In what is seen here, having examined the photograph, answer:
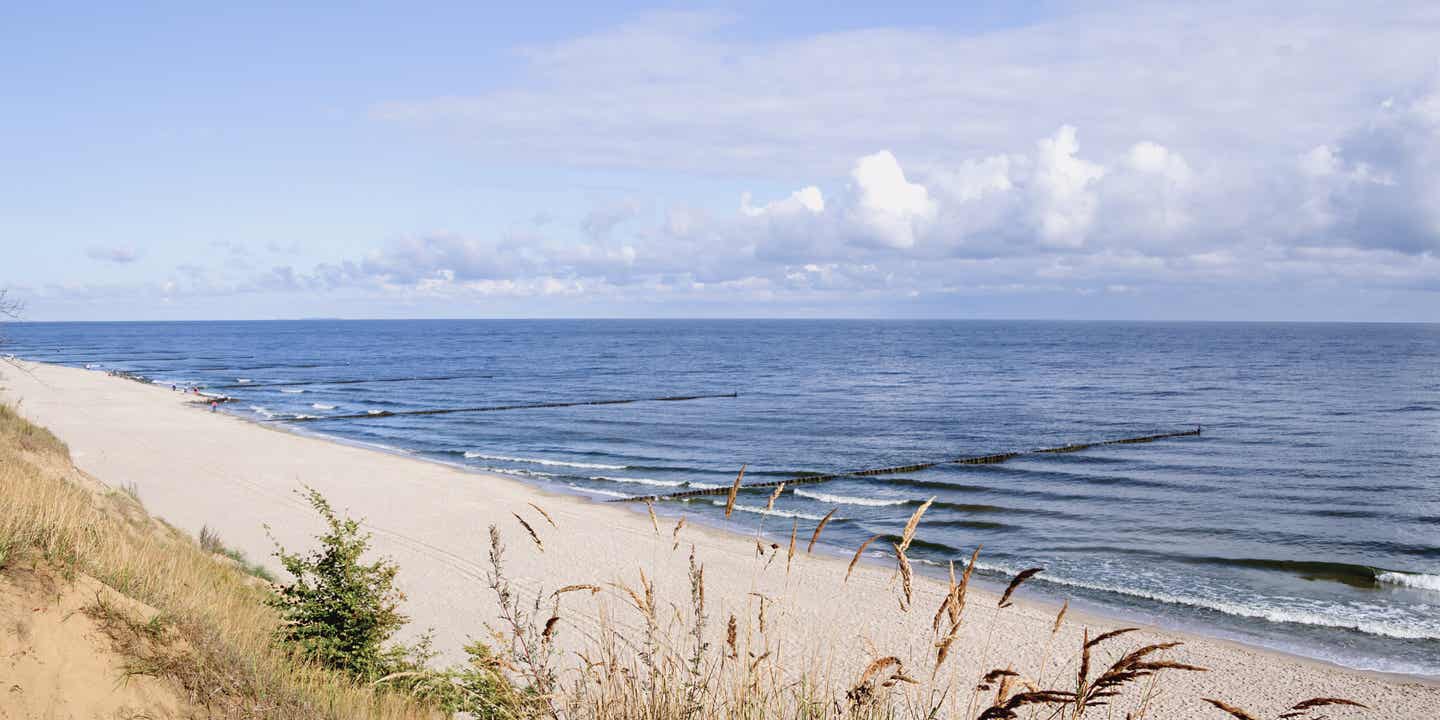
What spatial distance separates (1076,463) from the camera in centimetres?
3256

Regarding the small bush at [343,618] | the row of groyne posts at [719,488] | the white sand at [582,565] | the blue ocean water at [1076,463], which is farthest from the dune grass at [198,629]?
the blue ocean water at [1076,463]

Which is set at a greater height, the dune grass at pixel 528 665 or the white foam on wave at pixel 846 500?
the dune grass at pixel 528 665

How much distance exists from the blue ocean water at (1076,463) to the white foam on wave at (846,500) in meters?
0.08

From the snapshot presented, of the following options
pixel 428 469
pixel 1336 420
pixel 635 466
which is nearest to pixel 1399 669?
pixel 635 466

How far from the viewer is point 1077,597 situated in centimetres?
1747

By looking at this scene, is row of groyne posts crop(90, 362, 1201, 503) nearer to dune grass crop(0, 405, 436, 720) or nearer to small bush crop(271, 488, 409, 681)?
small bush crop(271, 488, 409, 681)

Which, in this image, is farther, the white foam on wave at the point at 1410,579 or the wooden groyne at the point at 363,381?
the wooden groyne at the point at 363,381

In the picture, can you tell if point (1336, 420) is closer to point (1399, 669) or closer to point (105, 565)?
point (1399, 669)

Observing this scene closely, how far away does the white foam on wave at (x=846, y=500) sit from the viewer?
2655cm

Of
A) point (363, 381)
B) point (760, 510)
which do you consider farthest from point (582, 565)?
point (363, 381)

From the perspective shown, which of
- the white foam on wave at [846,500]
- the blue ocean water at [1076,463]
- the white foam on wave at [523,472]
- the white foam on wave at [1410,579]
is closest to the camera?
the blue ocean water at [1076,463]

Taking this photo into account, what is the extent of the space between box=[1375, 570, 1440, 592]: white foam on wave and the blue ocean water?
0.06 m

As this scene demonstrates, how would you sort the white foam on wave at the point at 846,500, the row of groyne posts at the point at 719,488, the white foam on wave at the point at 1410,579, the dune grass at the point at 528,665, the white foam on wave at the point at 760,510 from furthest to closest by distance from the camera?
the row of groyne posts at the point at 719,488, the white foam on wave at the point at 846,500, the white foam on wave at the point at 760,510, the white foam on wave at the point at 1410,579, the dune grass at the point at 528,665

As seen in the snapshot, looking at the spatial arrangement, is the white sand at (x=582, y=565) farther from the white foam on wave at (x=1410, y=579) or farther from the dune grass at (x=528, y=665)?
the white foam on wave at (x=1410, y=579)
